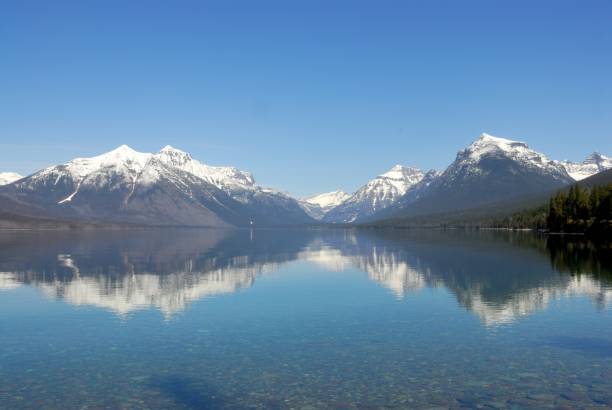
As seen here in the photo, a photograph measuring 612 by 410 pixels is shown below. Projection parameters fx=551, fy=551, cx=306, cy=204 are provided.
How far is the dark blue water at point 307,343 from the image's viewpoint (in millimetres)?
33000

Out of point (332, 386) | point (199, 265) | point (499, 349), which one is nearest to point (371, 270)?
point (199, 265)

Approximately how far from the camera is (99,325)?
54.1 metres

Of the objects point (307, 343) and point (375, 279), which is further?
point (375, 279)

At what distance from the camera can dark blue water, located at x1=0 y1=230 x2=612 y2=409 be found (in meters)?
33.0

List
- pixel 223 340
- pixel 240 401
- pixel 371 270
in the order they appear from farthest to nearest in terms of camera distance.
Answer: pixel 371 270 → pixel 223 340 → pixel 240 401

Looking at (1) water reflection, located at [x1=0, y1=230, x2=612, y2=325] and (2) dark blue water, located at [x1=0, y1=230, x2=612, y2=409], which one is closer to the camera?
(2) dark blue water, located at [x1=0, y1=230, x2=612, y2=409]

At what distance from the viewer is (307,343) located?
4644 centimetres

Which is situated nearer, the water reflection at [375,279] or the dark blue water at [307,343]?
the dark blue water at [307,343]

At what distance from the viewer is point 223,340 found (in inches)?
1881

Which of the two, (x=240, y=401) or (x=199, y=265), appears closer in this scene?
(x=240, y=401)

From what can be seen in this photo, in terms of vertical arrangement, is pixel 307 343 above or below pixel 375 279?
below

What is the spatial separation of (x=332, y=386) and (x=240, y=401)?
6129 mm

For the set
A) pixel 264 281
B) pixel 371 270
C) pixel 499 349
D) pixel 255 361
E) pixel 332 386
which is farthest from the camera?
pixel 371 270

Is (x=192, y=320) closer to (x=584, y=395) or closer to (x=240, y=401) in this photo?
(x=240, y=401)
